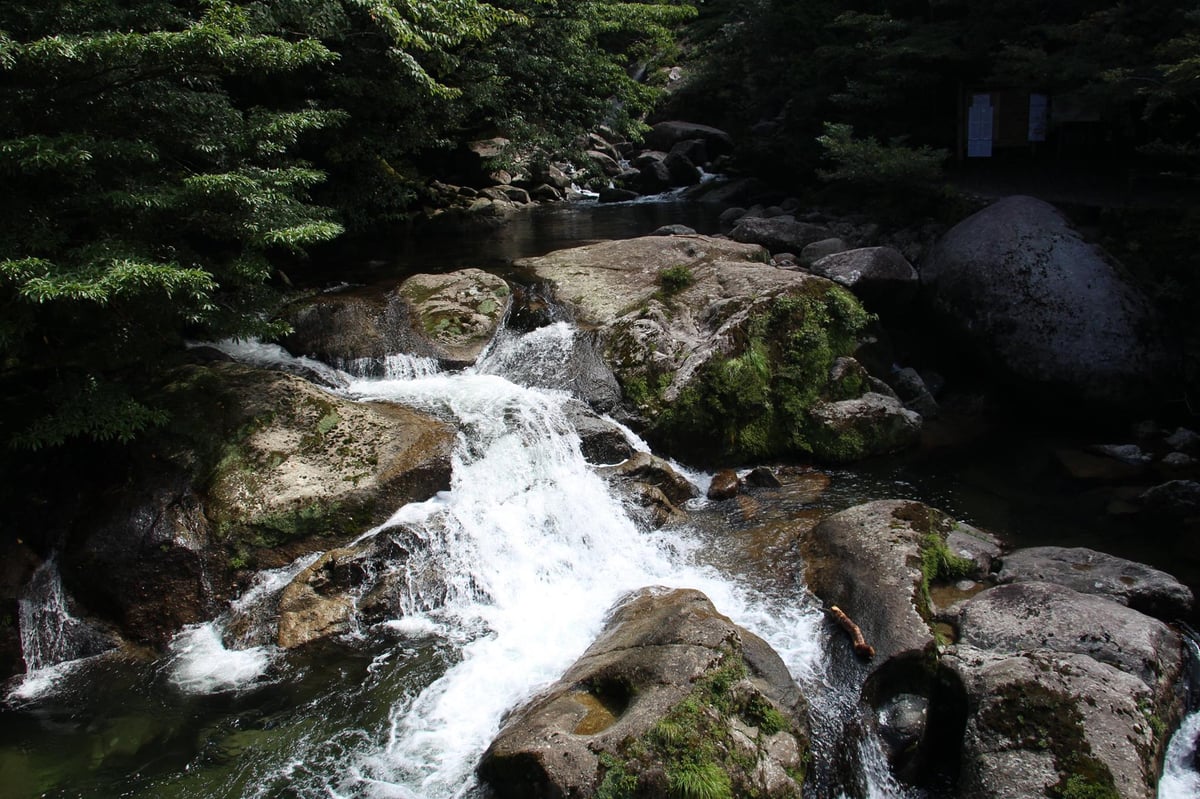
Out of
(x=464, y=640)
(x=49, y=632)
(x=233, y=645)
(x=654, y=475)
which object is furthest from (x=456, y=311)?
(x=49, y=632)

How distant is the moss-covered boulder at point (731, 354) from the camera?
10.7 metres

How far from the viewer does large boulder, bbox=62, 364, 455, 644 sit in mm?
7633

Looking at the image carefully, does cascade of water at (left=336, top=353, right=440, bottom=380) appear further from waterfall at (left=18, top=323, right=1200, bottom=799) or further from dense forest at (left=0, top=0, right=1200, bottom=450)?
dense forest at (left=0, top=0, right=1200, bottom=450)

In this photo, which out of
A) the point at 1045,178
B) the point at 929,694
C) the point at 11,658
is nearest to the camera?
the point at 929,694

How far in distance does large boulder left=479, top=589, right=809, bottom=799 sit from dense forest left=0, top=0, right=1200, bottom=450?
5.02m

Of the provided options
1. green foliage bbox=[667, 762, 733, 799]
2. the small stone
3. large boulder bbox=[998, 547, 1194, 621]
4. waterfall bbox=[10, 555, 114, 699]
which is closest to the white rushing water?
large boulder bbox=[998, 547, 1194, 621]

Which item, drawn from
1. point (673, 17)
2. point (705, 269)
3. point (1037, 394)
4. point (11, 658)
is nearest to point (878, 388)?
point (1037, 394)

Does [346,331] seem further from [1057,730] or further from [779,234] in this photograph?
[1057,730]

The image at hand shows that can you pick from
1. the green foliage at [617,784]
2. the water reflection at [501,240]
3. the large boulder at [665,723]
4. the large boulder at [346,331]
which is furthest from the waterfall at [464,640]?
the water reflection at [501,240]

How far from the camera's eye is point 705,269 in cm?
1278

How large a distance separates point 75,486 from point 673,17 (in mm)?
17008

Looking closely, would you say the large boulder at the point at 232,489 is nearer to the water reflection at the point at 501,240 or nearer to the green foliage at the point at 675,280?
the green foliage at the point at 675,280

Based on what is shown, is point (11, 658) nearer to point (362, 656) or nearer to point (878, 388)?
point (362, 656)

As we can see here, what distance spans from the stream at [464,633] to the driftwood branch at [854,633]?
18cm
